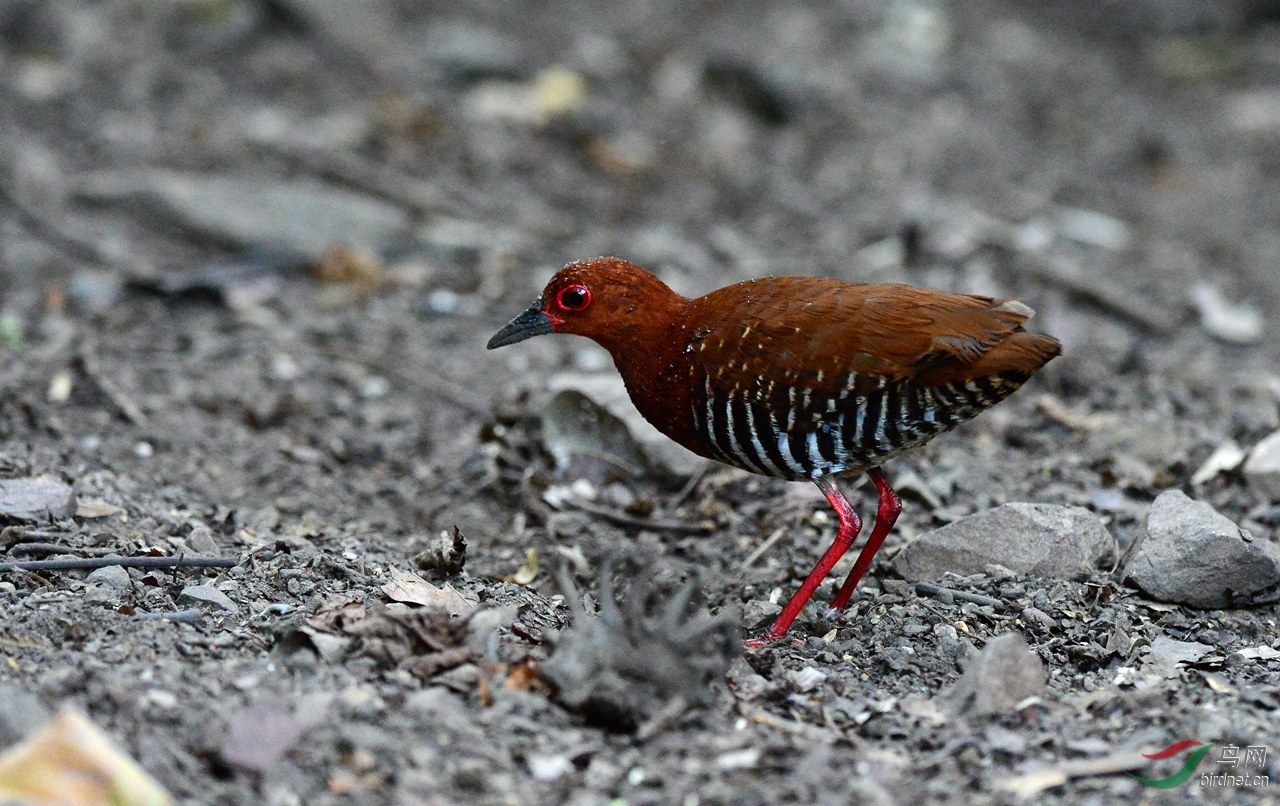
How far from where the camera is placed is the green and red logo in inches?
122

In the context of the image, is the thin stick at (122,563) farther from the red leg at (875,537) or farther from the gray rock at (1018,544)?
the gray rock at (1018,544)

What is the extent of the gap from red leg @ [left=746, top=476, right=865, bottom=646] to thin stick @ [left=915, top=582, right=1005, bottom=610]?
0.20 meters

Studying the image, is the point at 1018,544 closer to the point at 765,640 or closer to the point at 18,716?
the point at 765,640

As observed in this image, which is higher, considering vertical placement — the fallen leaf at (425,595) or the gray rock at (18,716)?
the fallen leaf at (425,595)

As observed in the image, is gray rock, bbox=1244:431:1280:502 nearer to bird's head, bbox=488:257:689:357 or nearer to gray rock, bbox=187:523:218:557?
bird's head, bbox=488:257:689:357

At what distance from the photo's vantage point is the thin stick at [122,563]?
3865 millimetres

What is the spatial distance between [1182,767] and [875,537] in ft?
4.88

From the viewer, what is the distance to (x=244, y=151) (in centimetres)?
874

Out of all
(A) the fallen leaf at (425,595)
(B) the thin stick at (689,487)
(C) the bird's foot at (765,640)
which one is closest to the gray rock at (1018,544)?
(C) the bird's foot at (765,640)

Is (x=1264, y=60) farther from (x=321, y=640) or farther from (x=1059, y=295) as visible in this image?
(x=321, y=640)

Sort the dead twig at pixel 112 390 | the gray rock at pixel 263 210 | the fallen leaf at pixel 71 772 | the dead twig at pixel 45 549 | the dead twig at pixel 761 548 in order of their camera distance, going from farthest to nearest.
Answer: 1. the gray rock at pixel 263 210
2. the dead twig at pixel 112 390
3. the dead twig at pixel 761 548
4. the dead twig at pixel 45 549
5. the fallen leaf at pixel 71 772

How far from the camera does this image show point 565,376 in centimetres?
596

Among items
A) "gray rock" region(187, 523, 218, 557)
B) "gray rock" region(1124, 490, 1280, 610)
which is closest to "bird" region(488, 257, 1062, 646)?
"gray rock" region(1124, 490, 1280, 610)

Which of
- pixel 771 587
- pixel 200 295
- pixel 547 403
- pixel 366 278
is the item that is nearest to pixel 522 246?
pixel 366 278
